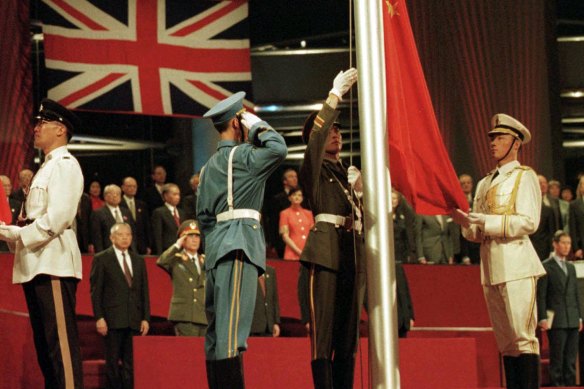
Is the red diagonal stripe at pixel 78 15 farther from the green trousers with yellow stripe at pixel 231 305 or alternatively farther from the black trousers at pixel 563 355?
the green trousers with yellow stripe at pixel 231 305

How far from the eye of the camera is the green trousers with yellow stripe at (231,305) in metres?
5.12

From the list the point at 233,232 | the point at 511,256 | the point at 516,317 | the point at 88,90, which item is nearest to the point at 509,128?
the point at 511,256

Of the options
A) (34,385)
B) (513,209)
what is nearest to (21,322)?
(34,385)

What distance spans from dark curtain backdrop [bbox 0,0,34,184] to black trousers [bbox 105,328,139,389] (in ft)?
13.7

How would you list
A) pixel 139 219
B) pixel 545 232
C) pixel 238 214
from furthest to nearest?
pixel 545 232 < pixel 139 219 < pixel 238 214

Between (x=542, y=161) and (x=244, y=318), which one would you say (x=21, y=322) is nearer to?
(x=244, y=318)

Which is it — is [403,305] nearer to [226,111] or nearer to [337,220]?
[337,220]

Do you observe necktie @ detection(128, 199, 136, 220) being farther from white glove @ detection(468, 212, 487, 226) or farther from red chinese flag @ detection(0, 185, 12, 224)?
white glove @ detection(468, 212, 487, 226)

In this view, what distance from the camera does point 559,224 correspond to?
43.7ft

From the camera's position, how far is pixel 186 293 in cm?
959

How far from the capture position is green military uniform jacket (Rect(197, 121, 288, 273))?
5.20 meters

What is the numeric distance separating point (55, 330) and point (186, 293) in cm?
416

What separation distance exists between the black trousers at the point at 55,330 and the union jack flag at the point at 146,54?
685cm

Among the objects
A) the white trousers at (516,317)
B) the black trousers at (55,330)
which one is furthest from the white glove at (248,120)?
the white trousers at (516,317)
